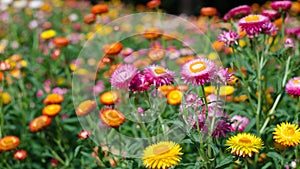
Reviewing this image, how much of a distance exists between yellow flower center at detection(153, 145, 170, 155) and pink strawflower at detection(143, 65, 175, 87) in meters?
0.24

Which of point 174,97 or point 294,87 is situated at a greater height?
point 294,87

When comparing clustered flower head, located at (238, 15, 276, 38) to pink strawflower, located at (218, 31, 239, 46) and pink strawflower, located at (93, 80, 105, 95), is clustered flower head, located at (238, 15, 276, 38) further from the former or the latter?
pink strawflower, located at (93, 80, 105, 95)

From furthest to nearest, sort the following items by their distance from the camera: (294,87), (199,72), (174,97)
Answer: (174,97) → (294,87) → (199,72)

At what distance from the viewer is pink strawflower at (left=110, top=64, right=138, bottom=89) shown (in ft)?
5.94

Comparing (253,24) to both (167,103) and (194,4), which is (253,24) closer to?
(167,103)

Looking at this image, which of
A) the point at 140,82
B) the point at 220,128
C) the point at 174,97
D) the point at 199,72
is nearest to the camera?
the point at 199,72

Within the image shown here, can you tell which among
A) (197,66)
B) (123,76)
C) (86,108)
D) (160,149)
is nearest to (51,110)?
(86,108)

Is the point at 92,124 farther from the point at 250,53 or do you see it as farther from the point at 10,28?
the point at 10,28

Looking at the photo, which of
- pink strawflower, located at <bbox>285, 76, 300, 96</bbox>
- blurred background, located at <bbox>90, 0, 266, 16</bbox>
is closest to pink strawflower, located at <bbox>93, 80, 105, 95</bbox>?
pink strawflower, located at <bbox>285, 76, 300, 96</bbox>

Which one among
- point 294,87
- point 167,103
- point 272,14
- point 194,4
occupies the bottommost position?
point 194,4

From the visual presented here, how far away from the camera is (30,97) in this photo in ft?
11.7

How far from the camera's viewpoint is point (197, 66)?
173 cm

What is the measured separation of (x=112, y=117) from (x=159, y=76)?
16.2 inches

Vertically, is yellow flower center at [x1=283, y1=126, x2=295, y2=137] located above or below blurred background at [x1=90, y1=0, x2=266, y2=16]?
above
